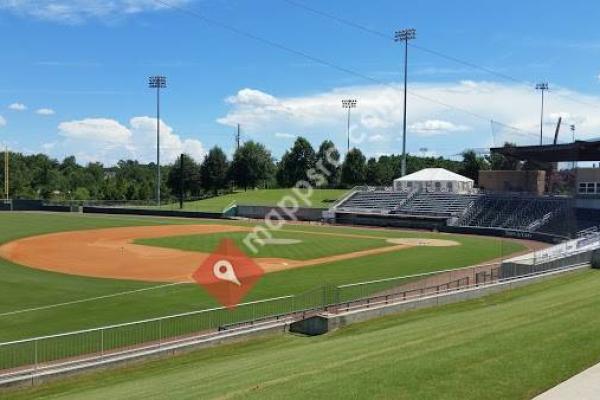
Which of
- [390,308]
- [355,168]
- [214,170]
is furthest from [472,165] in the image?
[390,308]

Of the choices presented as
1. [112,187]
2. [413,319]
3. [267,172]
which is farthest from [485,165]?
[413,319]

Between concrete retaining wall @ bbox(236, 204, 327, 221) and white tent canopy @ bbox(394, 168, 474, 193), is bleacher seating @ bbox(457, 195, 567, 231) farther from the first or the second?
concrete retaining wall @ bbox(236, 204, 327, 221)

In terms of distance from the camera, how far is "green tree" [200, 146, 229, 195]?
126875mm

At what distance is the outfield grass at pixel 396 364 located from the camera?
32.4 feet

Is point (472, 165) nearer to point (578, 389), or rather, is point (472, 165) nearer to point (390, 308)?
point (390, 308)

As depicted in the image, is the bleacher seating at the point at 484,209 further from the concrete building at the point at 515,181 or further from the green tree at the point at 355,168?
the green tree at the point at 355,168

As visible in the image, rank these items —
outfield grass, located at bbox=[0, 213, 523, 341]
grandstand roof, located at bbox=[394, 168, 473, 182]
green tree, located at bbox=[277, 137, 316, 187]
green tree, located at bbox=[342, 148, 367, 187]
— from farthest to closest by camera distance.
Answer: green tree, located at bbox=[277, 137, 316, 187], green tree, located at bbox=[342, 148, 367, 187], grandstand roof, located at bbox=[394, 168, 473, 182], outfield grass, located at bbox=[0, 213, 523, 341]

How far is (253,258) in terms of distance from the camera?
40.8 meters

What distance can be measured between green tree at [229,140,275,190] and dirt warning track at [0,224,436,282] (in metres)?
68.4

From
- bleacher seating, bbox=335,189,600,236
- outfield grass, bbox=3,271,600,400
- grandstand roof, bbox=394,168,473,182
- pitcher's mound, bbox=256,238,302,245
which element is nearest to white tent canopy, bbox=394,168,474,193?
grandstand roof, bbox=394,168,473,182

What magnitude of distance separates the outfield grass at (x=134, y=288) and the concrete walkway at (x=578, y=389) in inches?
663

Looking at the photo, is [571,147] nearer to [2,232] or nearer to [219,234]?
[219,234]

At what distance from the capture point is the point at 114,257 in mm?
41750

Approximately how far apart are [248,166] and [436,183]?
53065mm
